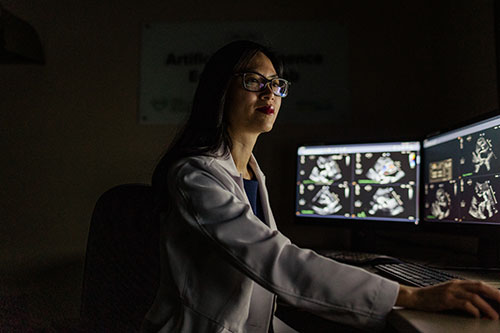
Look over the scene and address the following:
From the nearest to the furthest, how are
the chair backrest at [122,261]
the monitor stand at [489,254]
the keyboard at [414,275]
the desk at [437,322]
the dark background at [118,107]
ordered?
the desk at [437,322] < the keyboard at [414,275] < the chair backrest at [122,261] < the monitor stand at [489,254] < the dark background at [118,107]

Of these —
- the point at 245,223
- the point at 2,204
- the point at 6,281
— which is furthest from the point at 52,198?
the point at 245,223

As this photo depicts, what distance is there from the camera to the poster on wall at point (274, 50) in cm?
212

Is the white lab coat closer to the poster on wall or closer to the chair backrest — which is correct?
the chair backrest

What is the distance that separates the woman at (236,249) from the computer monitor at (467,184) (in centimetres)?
60

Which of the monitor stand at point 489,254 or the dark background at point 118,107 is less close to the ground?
the dark background at point 118,107

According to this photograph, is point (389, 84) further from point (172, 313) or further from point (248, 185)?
point (172, 313)

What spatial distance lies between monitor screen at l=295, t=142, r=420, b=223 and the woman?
626mm

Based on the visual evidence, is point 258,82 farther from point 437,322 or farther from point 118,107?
point 118,107

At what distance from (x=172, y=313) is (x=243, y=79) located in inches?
24.8

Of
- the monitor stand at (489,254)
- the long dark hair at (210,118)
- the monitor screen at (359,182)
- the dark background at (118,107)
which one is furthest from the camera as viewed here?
the dark background at (118,107)

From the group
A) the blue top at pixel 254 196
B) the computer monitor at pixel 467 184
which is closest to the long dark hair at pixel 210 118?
the blue top at pixel 254 196

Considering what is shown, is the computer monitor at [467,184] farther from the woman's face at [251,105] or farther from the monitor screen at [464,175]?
the woman's face at [251,105]

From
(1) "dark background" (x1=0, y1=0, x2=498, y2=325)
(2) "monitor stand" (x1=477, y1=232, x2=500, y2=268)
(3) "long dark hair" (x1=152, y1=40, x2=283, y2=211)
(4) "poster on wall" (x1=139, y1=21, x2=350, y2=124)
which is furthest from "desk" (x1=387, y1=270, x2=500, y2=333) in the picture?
(4) "poster on wall" (x1=139, y1=21, x2=350, y2=124)

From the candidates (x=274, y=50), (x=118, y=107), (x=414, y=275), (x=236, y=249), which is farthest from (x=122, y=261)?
(x=274, y=50)
